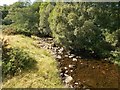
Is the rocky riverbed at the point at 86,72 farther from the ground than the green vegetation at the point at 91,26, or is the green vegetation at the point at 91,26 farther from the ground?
the green vegetation at the point at 91,26

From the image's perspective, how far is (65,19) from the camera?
20266 mm

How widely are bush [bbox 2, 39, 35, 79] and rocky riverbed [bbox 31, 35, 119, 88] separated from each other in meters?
2.11

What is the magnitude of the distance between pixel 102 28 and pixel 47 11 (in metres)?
12.7

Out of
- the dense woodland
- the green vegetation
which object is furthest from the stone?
the green vegetation

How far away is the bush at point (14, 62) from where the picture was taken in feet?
45.5

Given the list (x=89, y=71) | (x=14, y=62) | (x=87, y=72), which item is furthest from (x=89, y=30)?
(x=14, y=62)

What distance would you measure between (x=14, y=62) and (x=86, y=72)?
433 centimetres

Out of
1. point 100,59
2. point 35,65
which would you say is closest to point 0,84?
point 35,65

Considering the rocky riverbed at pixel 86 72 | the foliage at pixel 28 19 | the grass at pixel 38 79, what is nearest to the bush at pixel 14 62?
the grass at pixel 38 79

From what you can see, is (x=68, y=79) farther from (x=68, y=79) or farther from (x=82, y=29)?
(x=82, y=29)

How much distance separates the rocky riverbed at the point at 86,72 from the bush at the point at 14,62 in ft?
6.91

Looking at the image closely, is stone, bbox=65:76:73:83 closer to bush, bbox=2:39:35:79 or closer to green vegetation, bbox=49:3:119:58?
bush, bbox=2:39:35:79

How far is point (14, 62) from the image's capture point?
14.4m

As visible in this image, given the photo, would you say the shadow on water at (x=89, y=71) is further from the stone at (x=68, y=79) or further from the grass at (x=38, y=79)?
the grass at (x=38, y=79)
